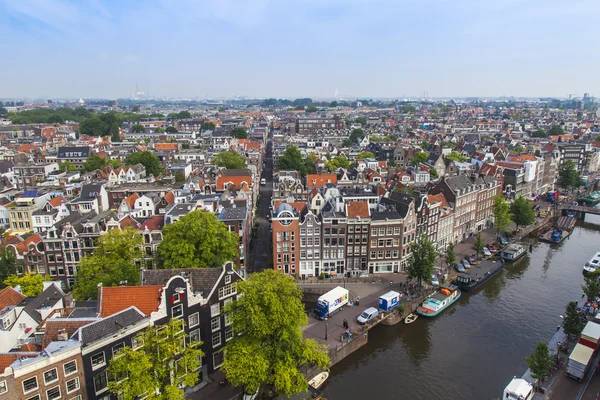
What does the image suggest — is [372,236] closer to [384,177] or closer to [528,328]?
[528,328]

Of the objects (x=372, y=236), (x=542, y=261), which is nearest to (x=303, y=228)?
(x=372, y=236)

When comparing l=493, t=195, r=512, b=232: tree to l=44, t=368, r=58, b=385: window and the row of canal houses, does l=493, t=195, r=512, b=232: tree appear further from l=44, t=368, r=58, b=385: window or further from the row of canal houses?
l=44, t=368, r=58, b=385: window

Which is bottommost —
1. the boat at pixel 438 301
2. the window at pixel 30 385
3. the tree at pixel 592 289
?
the boat at pixel 438 301

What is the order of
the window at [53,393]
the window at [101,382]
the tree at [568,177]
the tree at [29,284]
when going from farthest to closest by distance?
the tree at [568,177], the tree at [29,284], the window at [101,382], the window at [53,393]

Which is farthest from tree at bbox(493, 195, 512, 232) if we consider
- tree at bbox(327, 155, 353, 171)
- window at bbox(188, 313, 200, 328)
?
window at bbox(188, 313, 200, 328)

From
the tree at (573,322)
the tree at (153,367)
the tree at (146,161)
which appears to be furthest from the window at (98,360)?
the tree at (146,161)

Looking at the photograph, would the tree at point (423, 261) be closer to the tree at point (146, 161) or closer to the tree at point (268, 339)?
the tree at point (268, 339)
